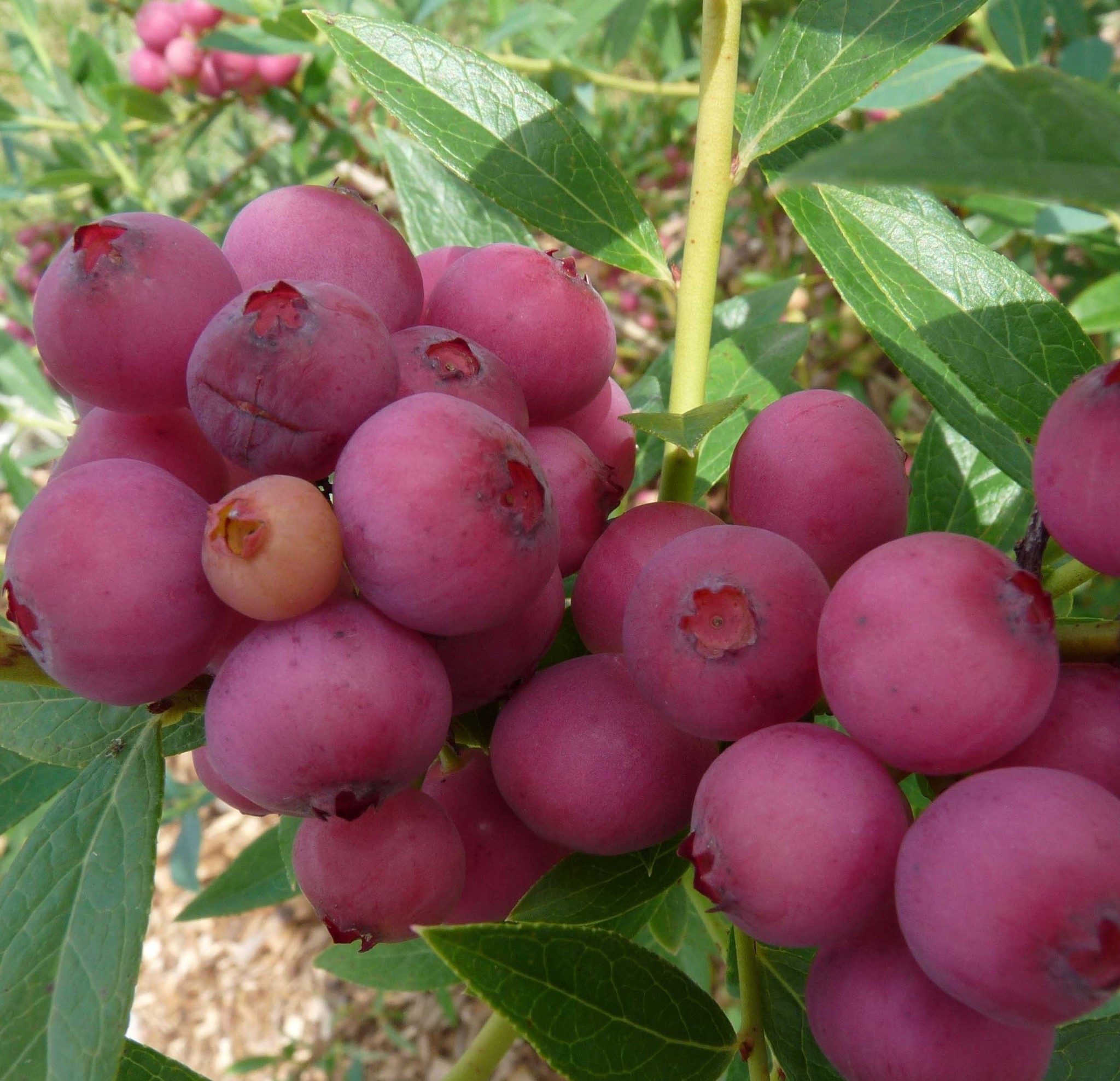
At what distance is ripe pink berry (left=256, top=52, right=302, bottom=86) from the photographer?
8.48ft

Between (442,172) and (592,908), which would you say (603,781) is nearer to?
(592,908)

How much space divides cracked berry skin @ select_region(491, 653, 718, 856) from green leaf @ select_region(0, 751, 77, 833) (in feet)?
2.08

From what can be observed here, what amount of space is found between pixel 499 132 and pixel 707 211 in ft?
0.83

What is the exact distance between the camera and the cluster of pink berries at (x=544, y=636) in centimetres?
63

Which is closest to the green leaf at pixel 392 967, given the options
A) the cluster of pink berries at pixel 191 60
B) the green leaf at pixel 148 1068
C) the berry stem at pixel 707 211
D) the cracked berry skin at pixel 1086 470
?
the green leaf at pixel 148 1068

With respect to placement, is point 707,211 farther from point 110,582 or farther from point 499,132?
point 110,582

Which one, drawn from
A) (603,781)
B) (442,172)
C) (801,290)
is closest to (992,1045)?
(603,781)

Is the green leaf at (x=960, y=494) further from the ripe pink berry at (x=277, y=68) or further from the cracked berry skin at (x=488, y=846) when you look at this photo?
the ripe pink berry at (x=277, y=68)

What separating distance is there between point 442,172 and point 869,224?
64 cm

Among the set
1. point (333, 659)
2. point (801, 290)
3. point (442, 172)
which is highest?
point (442, 172)

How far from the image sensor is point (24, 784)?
1.18 meters

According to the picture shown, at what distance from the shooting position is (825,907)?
0.65 metres

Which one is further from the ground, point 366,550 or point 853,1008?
point 366,550

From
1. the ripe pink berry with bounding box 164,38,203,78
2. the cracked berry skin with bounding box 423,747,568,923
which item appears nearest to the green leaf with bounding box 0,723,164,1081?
the cracked berry skin with bounding box 423,747,568,923
